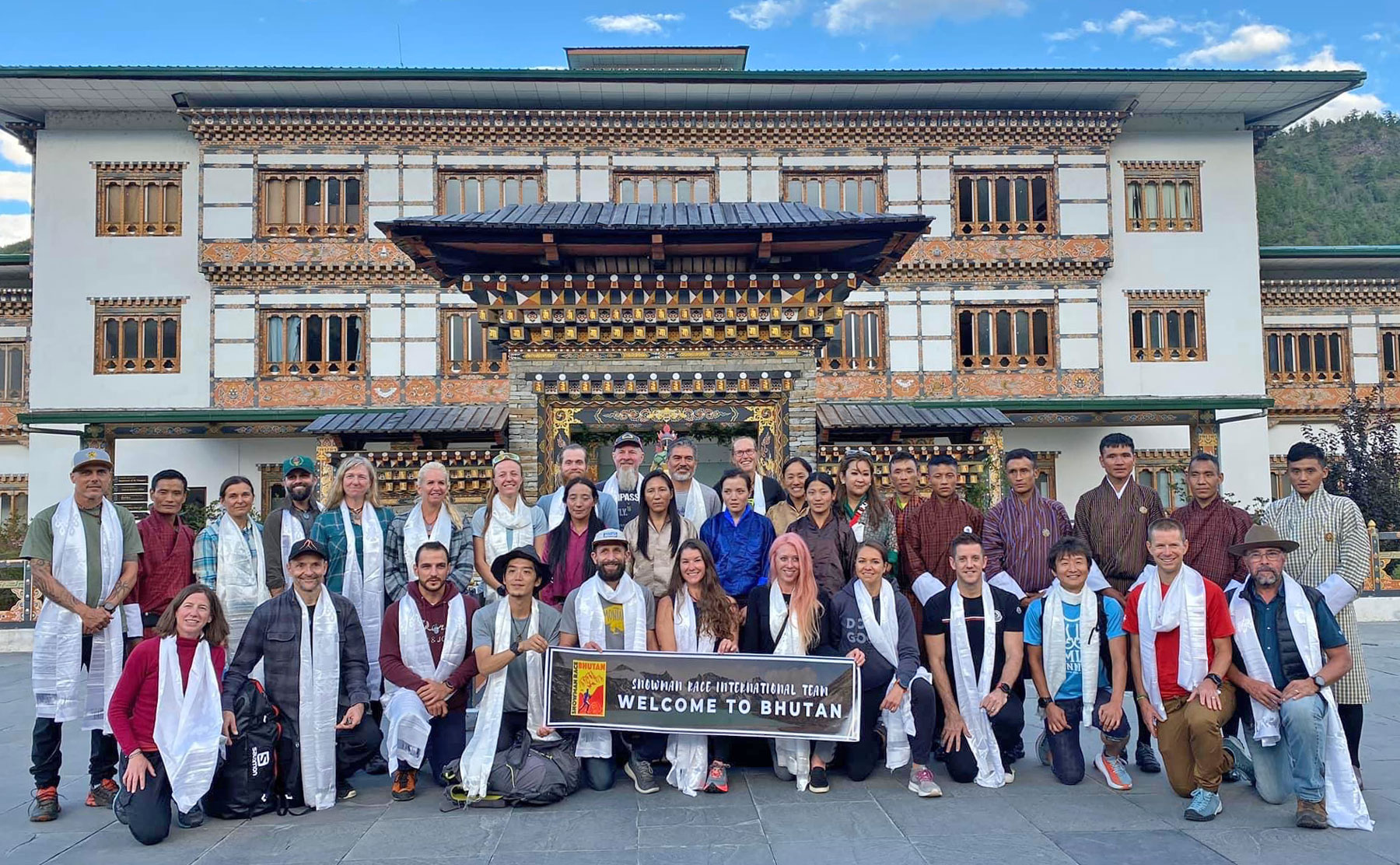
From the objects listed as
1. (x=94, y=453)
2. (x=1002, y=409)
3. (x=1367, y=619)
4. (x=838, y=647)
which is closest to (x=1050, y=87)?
(x=1002, y=409)

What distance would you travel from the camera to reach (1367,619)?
16.2 meters

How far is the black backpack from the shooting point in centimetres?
592

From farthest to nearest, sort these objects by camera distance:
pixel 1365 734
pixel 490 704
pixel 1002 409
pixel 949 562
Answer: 1. pixel 1002 409
2. pixel 1365 734
3. pixel 949 562
4. pixel 490 704

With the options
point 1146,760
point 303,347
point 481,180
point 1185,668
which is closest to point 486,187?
point 481,180

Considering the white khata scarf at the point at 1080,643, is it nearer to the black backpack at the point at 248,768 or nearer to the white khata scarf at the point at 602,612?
the white khata scarf at the point at 602,612

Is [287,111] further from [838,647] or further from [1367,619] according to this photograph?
[1367,619]

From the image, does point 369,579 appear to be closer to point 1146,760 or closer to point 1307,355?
point 1146,760

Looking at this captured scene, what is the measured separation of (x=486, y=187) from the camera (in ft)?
75.0

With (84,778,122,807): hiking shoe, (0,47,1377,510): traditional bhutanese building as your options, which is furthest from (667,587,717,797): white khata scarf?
(0,47,1377,510): traditional bhutanese building

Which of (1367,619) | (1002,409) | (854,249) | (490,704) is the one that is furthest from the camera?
(1002,409)

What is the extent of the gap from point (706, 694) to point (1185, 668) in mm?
2995

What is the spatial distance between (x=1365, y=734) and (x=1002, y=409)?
14.7 metres

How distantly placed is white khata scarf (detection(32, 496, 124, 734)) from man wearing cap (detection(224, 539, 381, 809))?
1017mm

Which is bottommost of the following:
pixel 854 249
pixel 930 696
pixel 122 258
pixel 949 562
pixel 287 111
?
pixel 930 696
